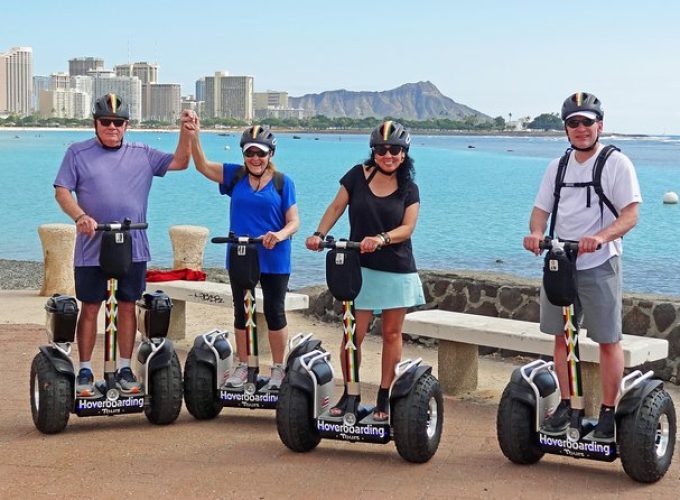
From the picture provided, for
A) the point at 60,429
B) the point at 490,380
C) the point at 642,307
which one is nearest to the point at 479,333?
the point at 490,380

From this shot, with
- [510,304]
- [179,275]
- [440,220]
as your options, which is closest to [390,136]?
[510,304]

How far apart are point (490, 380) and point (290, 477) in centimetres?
363

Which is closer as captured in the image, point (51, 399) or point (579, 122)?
point (579, 122)

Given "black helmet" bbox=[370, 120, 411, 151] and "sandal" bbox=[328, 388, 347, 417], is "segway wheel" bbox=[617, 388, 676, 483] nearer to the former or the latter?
"sandal" bbox=[328, 388, 347, 417]

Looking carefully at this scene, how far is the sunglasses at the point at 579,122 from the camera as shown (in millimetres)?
6035

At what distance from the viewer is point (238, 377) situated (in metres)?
7.28

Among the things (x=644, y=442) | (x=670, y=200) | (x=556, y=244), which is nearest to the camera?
(x=644, y=442)

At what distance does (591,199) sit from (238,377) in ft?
8.20

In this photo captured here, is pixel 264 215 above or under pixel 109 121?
under

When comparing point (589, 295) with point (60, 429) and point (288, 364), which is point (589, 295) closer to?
point (288, 364)

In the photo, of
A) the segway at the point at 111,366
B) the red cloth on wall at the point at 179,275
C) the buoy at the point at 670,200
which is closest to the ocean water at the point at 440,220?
the buoy at the point at 670,200

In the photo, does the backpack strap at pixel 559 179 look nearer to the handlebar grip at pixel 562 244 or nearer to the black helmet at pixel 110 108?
the handlebar grip at pixel 562 244

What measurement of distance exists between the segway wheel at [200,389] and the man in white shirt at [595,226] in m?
2.13

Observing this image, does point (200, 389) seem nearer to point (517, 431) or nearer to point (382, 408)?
point (382, 408)
